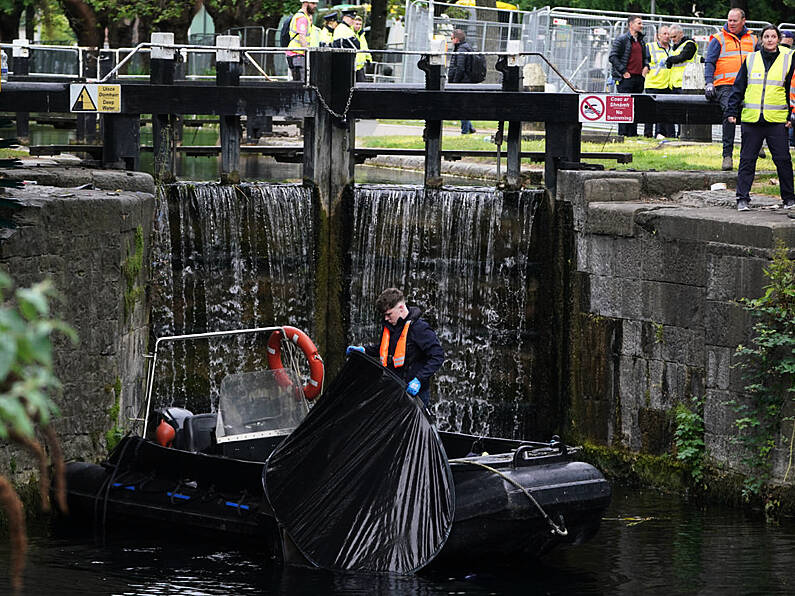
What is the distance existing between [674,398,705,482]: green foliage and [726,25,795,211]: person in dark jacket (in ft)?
5.72

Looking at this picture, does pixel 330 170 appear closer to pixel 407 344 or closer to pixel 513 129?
pixel 513 129

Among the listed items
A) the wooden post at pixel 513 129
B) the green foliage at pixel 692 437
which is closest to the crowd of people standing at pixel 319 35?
the wooden post at pixel 513 129

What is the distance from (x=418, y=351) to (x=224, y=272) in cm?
428

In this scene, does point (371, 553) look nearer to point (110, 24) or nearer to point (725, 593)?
point (725, 593)

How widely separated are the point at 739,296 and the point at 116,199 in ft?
15.8

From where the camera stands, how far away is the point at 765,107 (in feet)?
36.8

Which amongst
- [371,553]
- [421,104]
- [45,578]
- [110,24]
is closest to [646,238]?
[421,104]

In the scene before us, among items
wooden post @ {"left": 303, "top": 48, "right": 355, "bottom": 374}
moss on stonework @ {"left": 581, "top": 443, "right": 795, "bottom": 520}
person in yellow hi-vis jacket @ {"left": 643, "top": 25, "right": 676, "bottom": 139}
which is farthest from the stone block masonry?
person in yellow hi-vis jacket @ {"left": 643, "top": 25, "right": 676, "bottom": 139}

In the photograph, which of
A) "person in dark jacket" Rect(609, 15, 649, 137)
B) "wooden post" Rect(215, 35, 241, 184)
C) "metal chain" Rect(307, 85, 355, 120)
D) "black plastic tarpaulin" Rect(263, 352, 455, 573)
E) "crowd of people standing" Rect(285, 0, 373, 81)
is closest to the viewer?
"black plastic tarpaulin" Rect(263, 352, 455, 573)

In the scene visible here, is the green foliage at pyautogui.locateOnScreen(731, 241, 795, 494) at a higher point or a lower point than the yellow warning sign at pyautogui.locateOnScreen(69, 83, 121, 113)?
lower

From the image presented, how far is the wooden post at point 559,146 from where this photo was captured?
43.9ft

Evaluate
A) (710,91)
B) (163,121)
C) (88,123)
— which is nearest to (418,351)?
(163,121)

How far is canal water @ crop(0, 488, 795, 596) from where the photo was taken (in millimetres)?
8383

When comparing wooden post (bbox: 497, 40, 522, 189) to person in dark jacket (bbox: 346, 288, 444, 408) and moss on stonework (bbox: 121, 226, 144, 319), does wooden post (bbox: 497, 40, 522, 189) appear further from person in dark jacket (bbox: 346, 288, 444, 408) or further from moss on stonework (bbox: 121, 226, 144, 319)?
person in dark jacket (bbox: 346, 288, 444, 408)
